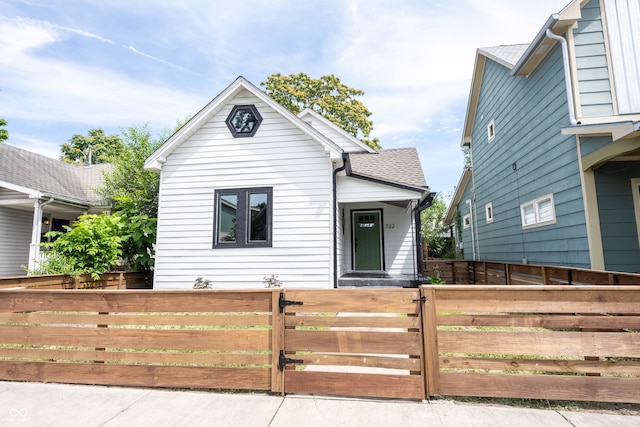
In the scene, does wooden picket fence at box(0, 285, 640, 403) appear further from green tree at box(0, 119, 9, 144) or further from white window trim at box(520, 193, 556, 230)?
green tree at box(0, 119, 9, 144)

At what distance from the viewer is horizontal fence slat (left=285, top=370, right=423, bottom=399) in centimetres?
289

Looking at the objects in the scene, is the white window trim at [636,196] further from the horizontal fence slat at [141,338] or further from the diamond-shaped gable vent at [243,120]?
the diamond-shaped gable vent at [243,120]

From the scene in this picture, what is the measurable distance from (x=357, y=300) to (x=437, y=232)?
19791mm

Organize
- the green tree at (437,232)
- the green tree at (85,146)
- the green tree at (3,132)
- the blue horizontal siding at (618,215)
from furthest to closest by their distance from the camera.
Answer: the green tree at (85,146) → the green tree at (3,132) → the green tree at (437,232) → the blue horizontal siding at (618,215)

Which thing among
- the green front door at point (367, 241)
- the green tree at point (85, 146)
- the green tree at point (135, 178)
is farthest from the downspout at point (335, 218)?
the green tree at point (85, 146)

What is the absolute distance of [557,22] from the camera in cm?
611

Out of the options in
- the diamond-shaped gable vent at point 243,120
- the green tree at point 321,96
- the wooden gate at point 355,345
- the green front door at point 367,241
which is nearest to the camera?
the wooden gate at point 355,345

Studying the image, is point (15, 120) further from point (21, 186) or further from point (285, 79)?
point (285, 79)

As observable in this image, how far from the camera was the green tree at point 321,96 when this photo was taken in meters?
23.0

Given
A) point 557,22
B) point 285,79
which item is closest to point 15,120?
point 285,79

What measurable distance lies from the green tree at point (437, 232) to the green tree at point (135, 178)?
1294 centimetres

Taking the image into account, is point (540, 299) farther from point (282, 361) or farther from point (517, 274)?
point (517, 274)

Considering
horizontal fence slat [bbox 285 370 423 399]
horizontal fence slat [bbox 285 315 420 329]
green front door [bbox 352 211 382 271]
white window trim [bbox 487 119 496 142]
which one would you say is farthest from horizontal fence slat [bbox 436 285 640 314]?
white window trim [bbox 487 119 496 142]

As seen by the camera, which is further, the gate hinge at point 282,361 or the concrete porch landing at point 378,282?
the concrete porch landing at point 378,282
